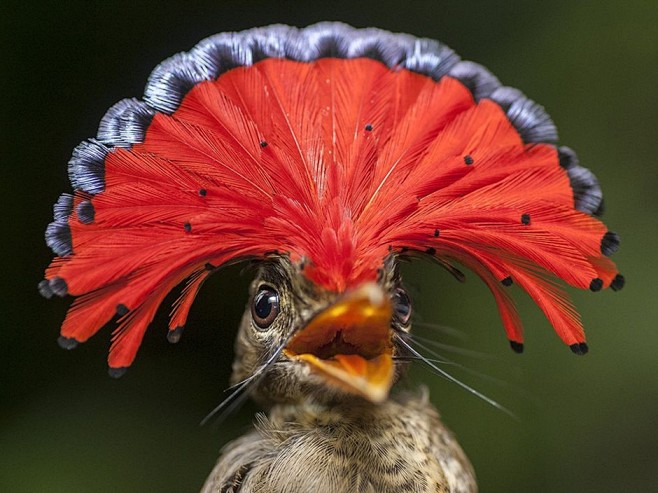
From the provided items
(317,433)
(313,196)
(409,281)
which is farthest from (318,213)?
(409,281)

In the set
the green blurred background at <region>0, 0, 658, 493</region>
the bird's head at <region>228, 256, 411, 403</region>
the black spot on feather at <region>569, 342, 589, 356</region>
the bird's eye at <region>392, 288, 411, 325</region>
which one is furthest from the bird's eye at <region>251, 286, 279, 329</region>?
the green blurred background at <region>0, 0, 658, 493</region>

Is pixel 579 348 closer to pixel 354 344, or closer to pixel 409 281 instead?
pixel 354 344

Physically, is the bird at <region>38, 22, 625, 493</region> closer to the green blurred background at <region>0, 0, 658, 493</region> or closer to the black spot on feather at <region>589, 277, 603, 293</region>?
the black spot on feather at <region>589, 277, 603, 293</region>

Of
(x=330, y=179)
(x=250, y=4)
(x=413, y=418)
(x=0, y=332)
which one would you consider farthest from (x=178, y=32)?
(x=413, y=418)

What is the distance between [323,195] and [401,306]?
18cm

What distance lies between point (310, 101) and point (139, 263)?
29 centimetres

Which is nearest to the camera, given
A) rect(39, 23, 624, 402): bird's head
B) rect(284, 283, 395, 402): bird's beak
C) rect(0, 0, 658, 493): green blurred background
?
rect(284, 283, 395, 402): bird's beak

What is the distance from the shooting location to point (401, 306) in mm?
961

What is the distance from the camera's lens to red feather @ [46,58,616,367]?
0.87 meters

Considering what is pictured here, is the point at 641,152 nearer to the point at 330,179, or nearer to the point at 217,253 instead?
the point at 330,179

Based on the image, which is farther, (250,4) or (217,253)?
(250,4)

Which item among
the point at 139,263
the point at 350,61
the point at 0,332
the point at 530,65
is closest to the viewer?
the point at 139,263

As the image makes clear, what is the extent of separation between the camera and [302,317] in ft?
2.88

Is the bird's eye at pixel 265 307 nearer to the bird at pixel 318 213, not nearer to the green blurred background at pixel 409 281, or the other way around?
the bird at pixel 318 213
